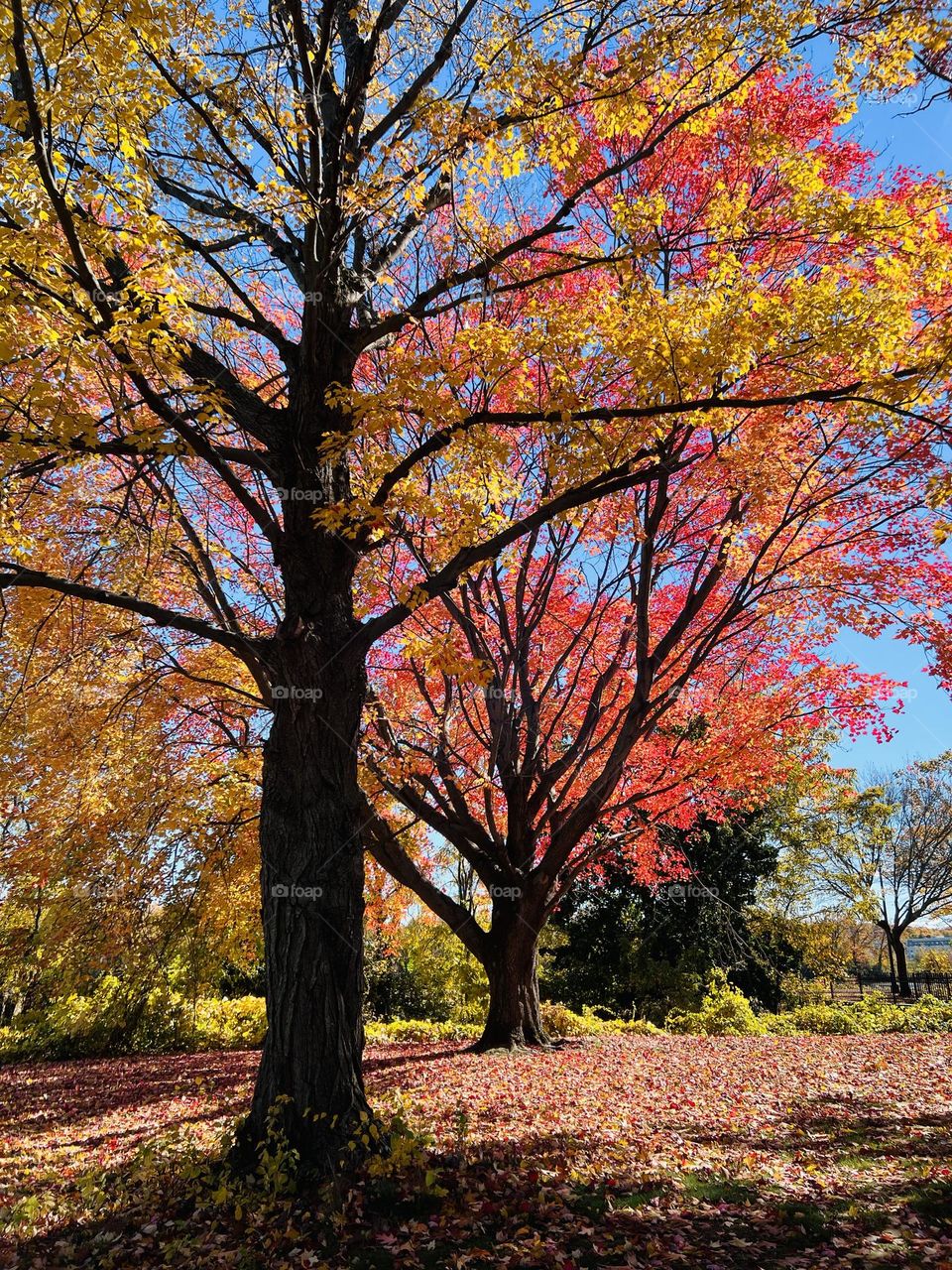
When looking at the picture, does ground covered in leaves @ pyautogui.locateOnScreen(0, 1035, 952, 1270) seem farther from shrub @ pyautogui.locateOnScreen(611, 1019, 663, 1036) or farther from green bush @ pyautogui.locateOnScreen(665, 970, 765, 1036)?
green bush @ pyautogui.locateOnScreen(665, 970, 765, 1036)

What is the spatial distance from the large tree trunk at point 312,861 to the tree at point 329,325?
2 centimetres

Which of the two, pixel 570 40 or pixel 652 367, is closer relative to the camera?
pixel 652 367

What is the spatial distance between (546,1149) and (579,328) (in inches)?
235

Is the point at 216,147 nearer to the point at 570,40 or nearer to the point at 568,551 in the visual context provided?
the point at 570,40

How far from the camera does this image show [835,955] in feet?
74.8

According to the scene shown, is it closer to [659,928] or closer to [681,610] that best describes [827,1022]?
[659,928]

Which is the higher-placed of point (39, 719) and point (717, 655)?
point (717, 655)

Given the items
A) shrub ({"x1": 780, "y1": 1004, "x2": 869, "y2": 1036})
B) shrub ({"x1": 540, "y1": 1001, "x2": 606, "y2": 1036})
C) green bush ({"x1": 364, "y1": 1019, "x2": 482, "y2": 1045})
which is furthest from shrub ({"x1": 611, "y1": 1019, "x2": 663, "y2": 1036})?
shrub ({"x1": 780, "y1": 1004, "x2": 869, "y2": 1036})

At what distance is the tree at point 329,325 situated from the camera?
4.10m

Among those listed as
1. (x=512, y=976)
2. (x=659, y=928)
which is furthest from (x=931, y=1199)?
(x=659, y=928)

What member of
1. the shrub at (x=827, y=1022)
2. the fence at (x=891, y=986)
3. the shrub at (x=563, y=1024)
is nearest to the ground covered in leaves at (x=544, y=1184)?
the shrub at (x=563, y=1024)

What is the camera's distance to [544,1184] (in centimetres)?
417

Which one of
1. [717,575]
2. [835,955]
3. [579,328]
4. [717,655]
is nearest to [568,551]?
[717,575]

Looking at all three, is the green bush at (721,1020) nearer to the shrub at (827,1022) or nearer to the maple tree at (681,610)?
the shrub at (827,1022)
